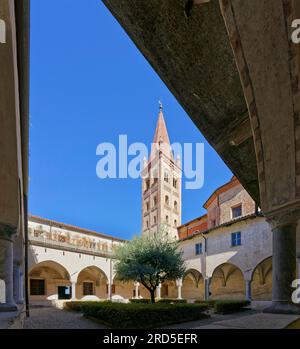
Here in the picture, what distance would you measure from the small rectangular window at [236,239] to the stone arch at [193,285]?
560 cm

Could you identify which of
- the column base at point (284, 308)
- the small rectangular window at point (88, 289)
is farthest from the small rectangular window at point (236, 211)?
the column base at point (284, 308)

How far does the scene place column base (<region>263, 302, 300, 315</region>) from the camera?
416 centimetres

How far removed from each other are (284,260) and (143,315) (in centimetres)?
919

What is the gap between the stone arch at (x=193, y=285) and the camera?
27.1m

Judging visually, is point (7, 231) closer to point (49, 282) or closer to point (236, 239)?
point (236, 239)

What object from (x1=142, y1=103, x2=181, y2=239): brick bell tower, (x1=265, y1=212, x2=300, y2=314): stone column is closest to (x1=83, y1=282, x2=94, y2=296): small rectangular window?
(x1=142, y1=103, x2=181, y2=239): brick bell tower

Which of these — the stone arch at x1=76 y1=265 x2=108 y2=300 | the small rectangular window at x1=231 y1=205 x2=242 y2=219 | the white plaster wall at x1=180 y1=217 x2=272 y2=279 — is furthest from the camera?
the stone arch at x1=76 y1=265 x2=108 y2=300

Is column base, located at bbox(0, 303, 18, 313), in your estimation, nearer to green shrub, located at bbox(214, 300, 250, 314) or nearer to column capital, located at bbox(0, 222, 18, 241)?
column capital, located at bbox(0, 222, 18, 241)

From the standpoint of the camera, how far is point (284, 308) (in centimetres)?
425

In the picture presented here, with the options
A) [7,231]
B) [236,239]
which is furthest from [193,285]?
[7,231]

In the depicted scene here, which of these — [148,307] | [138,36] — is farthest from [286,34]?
[148,307]

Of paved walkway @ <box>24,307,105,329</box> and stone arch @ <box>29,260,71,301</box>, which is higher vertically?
paved walkway @ <box>24,307,105,329</box>
